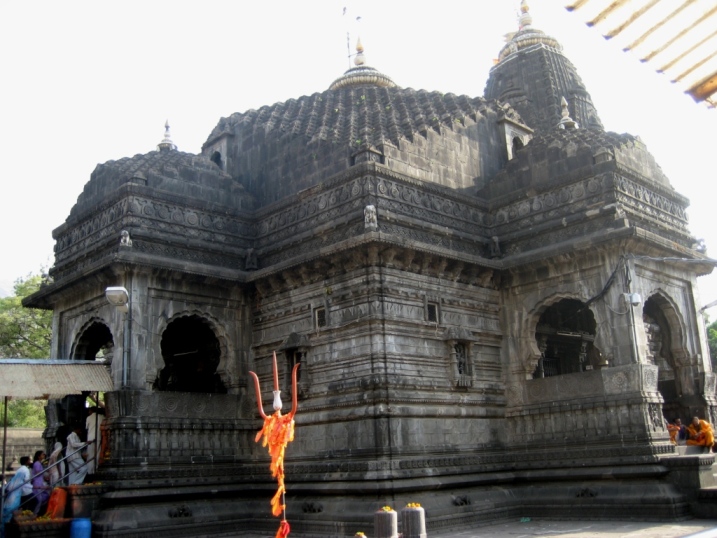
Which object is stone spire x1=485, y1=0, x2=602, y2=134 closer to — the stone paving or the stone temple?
the stone temple

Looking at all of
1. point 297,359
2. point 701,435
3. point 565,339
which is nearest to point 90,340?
point 297,359

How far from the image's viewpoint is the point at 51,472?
15.7 m

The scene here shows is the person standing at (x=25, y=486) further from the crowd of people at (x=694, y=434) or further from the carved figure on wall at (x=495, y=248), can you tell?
the crowd of people at (x=694, y=434)

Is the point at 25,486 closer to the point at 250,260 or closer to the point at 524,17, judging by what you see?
the point at 250,260

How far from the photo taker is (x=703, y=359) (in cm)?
1750

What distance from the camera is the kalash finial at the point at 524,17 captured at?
28.8m

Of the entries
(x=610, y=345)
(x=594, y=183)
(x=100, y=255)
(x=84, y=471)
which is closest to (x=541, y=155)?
(x=594, y=183)

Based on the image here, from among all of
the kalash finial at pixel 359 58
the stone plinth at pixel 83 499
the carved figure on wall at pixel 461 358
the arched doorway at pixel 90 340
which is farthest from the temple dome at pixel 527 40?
the stone plinth at pixel 83 499

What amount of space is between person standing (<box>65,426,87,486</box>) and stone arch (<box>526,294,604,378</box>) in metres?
10.3

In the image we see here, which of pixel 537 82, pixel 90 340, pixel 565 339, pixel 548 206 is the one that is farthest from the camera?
pixel 537 82

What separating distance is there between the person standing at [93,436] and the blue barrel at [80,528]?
147 cm

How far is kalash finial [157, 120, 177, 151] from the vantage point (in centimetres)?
1972

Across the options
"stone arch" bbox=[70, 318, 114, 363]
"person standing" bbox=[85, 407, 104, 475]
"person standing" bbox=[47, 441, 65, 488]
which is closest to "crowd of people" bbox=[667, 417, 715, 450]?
"person standing" bbox=[85, 407, 104, 475]

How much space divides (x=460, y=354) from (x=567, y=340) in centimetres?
536
